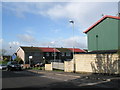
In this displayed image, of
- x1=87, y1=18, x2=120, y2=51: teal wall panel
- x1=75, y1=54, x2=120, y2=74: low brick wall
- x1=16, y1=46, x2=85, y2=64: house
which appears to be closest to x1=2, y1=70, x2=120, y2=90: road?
x1=75, y1=54, x2=120, y2=74: low brick wall

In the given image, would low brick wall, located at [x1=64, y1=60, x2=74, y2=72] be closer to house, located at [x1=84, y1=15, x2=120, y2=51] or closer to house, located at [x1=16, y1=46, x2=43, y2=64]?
house, located at [x1=84, y1=15, x2=120, y2=51]

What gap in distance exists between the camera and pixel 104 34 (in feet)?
84.4

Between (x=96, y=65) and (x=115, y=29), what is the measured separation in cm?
829

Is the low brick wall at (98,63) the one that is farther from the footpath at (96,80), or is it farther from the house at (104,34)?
the house at (104,34)

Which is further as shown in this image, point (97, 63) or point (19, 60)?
point (19, 60)

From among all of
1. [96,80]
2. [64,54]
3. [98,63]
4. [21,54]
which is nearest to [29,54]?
[21,54]

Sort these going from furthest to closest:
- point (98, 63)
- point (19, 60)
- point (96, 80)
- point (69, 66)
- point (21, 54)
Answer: point (21, 54) → point (19, 60) → point (69, 66) → point (98, 63) → point (96, 80)

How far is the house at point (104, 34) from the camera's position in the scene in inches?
949

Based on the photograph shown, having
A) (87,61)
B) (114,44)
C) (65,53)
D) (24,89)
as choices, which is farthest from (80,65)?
(65,53)

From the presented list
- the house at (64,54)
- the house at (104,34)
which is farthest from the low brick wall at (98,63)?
the house at (64,54)

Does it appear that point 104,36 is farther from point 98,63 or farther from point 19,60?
point 19,60

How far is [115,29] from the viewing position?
24188mm

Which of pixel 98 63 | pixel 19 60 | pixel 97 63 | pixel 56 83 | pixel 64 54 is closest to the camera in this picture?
pixel 56 83

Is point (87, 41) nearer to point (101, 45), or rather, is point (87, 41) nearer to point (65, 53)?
point (101, 45)
